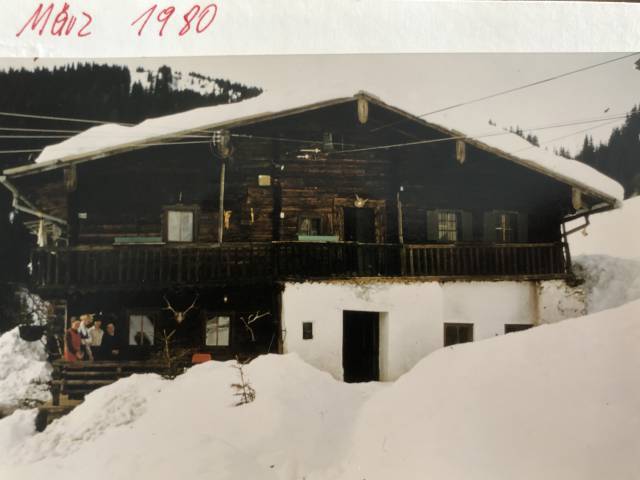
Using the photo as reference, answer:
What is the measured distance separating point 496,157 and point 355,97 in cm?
173

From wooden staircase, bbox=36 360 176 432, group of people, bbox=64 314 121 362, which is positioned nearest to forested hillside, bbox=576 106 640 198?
wooden staircase, bbox=36 360 176 432

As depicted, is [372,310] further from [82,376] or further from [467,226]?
[82,376]

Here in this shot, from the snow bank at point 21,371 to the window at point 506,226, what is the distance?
5000 mm

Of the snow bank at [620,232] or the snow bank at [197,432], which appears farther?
the snow bank at [620,232]

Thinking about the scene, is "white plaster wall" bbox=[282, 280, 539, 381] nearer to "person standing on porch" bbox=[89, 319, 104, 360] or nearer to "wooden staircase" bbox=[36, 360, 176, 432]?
"wooden staircase" bbox=[36, 360, 176, 432]

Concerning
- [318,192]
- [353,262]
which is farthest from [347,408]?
[318,192]

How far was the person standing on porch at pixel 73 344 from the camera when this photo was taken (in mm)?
4613

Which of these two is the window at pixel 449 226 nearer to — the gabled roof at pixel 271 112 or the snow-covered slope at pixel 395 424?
the gabled roof at pixel 271 112

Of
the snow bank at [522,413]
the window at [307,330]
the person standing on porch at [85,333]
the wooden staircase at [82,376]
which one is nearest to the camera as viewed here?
the snow bank at [522,413]

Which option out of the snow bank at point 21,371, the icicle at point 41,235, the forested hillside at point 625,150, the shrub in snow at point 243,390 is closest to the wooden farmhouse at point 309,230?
the icicle at point 41,235

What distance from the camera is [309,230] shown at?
19.4 feet

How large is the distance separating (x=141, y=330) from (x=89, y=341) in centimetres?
56

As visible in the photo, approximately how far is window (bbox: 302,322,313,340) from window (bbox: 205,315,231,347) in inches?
33.6

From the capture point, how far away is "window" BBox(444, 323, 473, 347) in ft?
15.6
